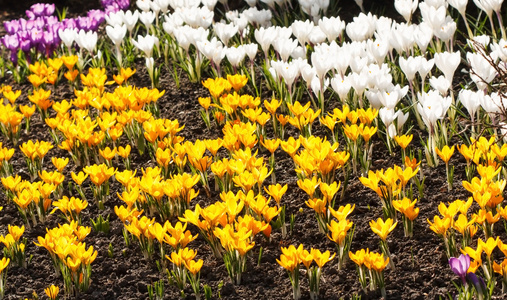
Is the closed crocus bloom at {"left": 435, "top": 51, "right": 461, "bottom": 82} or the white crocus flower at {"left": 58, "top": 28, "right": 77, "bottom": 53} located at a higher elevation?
the white crocus flower at {"left": 58, "top": 28, "right": 77, "bottom": 53}

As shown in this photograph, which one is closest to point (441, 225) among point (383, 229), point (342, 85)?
point (383, 229)

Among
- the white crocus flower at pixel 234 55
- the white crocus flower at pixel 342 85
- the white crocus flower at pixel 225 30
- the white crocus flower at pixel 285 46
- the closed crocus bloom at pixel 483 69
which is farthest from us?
the white crocus flower at pixel 225 30

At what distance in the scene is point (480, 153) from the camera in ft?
8.91

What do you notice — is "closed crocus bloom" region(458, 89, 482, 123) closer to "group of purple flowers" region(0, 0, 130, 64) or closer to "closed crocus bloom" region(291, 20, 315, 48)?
"closed crocus bloom" region(291, 20, 315, 48)

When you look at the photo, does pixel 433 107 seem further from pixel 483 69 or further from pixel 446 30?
pixel 446 30

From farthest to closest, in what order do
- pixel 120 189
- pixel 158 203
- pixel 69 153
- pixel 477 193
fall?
1. pixel 69 153
2. pixel 120 189
3. pixel 158 203
4. pixel 477 193

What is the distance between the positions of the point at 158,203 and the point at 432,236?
3.31 feet

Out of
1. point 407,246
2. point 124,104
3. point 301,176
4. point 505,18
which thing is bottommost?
point 407,246

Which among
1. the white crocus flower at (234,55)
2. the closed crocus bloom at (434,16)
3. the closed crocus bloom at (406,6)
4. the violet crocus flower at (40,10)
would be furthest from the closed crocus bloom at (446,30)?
the violet crocus flower at (40,10)

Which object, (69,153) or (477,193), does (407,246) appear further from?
(69,153)

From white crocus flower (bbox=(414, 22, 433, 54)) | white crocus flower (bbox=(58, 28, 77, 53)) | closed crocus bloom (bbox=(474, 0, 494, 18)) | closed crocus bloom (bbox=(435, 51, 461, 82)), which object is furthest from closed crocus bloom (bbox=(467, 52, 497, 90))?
white crocus flower (bbox=(58, 28, 77, 53))

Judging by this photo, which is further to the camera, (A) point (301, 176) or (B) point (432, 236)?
(A) point (301, 176)

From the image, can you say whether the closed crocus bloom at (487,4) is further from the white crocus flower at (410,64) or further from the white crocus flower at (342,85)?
the white crocus flower at (342,85)

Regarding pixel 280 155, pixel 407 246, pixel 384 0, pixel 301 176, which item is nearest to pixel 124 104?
pixel 280 155
